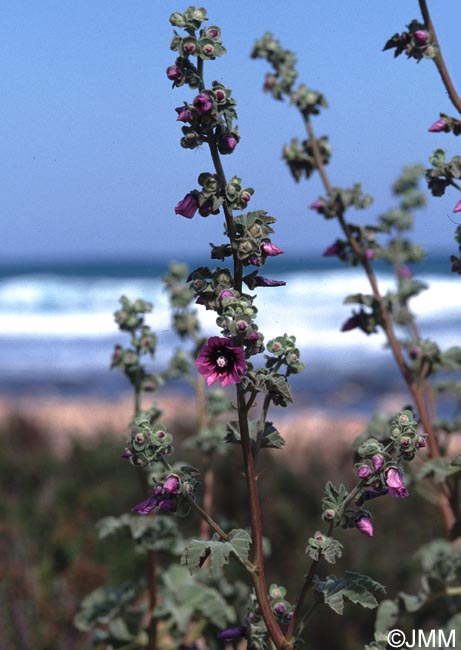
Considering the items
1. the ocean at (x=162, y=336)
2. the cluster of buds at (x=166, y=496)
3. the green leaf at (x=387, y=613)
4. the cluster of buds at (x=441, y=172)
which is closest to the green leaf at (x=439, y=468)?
the green leaf at (x=387, y=613)

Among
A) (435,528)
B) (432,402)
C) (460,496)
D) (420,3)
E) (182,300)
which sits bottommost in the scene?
(435,528)

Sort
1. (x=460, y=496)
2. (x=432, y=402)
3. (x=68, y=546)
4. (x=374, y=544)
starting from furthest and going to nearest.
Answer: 1. (x=374, y=544)
2. (x=68, y=546)
3. (x=432, y=402)
4. (x=460, y=496)

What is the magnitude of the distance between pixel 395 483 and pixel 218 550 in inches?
16.1

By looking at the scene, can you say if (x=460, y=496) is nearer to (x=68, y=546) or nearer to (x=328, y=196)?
(x=328, y=196)

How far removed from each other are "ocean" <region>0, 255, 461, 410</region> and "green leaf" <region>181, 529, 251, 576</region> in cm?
1332

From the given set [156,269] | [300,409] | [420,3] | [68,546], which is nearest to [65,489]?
[68,546]

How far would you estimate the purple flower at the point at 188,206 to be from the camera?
197cm

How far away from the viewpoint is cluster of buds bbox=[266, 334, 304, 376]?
Result: 2072mm

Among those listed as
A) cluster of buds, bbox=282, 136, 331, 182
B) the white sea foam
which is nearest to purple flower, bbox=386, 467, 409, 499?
cluster of buds, bbox=282, 136, 331, 182

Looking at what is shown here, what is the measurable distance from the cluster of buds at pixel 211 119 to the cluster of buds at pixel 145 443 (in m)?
0.64

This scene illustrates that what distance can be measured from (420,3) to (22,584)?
14.9 feet

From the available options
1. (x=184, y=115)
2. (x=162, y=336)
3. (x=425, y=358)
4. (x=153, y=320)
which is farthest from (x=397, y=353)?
(x=162, y=336)

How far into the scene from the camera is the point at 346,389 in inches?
839

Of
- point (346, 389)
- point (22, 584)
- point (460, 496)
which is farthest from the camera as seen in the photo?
point (346, 389)
